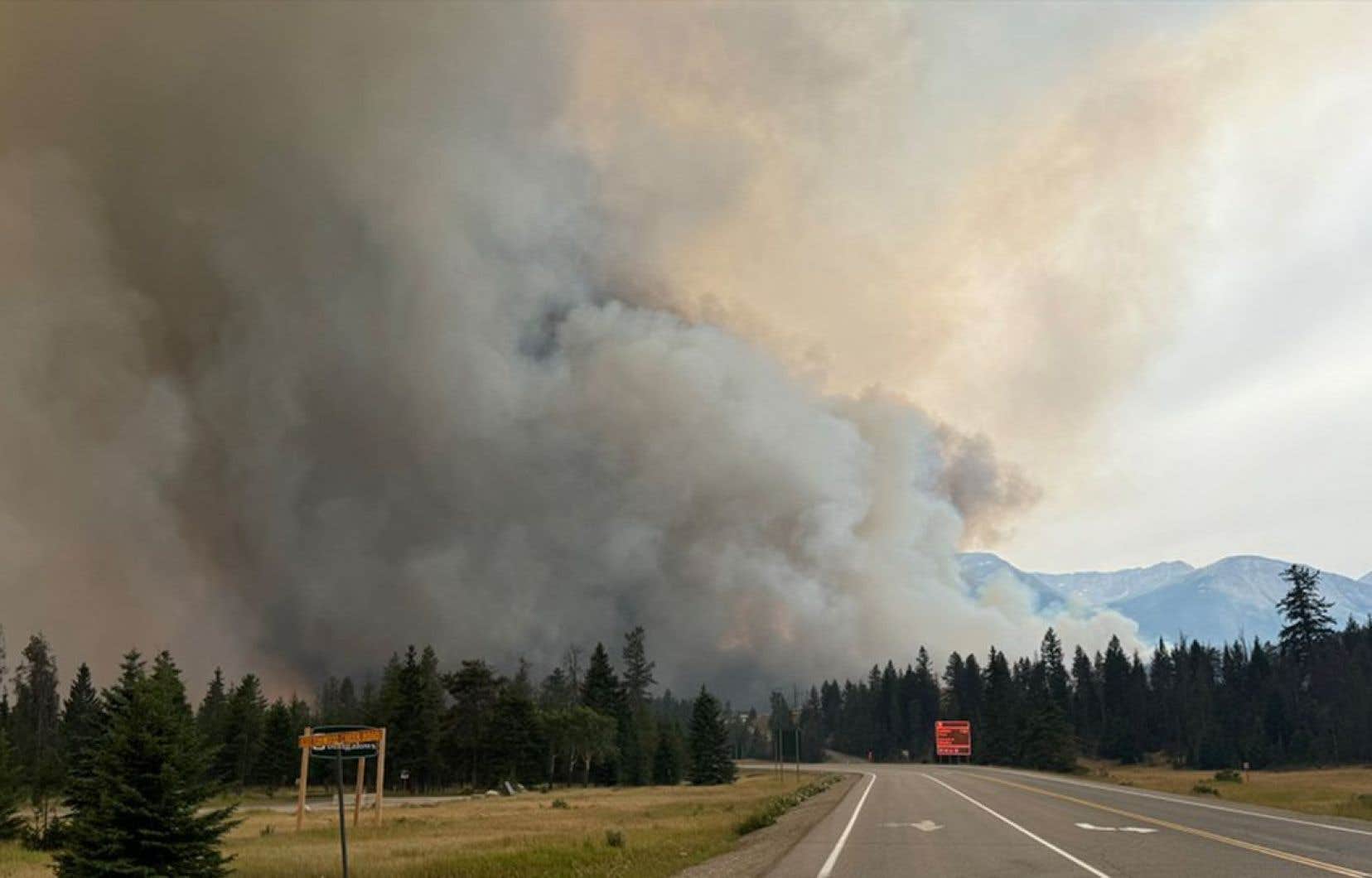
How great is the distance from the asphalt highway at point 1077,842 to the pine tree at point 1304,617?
12736 cm

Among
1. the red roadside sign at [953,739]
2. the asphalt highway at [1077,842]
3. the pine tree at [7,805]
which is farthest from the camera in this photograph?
the red roadside sign at [953,739]

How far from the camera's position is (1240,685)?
157375mm

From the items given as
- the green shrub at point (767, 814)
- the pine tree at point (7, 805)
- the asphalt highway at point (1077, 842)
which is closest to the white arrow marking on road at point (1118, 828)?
the asphalt highway at point (1077, 842)

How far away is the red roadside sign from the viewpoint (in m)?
141

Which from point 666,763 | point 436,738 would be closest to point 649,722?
point 666,763

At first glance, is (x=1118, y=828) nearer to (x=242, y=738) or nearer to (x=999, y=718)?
(x=242, y=738)

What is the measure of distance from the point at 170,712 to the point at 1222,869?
2296 centimetres

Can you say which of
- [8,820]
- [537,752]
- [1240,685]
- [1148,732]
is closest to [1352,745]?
[1240,685]

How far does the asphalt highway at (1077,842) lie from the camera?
58.5ft

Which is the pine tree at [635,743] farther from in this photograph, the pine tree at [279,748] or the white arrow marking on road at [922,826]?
the white arrow marking on road at [922,826]

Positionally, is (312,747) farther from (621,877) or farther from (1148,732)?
(1148,732)

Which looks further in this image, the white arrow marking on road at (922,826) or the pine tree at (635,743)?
the pine tree at (635,743)

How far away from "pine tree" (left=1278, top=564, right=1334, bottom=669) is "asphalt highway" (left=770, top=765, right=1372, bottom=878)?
418 ft

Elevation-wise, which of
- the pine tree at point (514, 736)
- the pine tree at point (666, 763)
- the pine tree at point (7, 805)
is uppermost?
the pine tree at point (7, 805)
